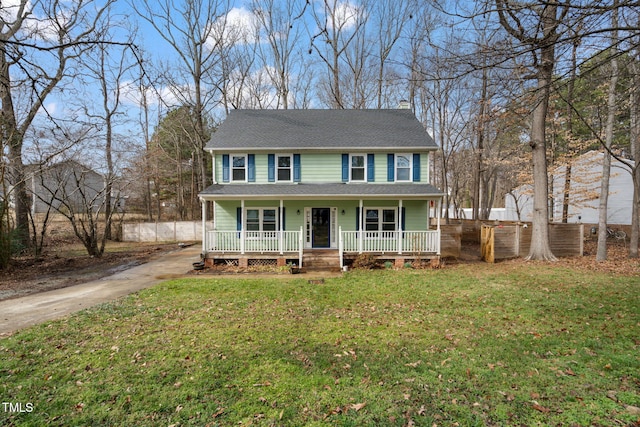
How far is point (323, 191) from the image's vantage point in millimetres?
12531

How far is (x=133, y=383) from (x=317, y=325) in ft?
10.1

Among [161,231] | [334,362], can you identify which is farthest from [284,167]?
[161,231]

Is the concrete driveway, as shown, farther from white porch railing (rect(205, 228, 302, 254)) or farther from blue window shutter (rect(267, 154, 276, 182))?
blue window shutter (rect(267, 154, 276, 182))

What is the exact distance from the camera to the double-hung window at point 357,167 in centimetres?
1366

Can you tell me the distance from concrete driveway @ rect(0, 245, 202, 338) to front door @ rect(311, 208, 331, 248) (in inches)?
218

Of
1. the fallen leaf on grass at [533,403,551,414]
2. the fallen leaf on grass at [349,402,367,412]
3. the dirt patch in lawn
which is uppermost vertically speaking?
the dirt patch in lawn

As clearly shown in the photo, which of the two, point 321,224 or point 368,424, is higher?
point 321,224

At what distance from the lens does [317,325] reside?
5.76m

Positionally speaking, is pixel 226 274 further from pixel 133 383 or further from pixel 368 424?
pixel 368 424

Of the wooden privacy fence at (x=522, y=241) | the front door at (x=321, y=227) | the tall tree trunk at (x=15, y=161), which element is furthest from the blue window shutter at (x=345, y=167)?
the tall tree trunk at (x=15, y=161)

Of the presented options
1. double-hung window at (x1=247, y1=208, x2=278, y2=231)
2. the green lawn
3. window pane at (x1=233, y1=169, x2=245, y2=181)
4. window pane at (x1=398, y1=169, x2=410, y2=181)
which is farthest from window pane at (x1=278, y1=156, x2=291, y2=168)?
the green lawn

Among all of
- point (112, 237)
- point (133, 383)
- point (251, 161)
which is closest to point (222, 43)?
point (251, 161)

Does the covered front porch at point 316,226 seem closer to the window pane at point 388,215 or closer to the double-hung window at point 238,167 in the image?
the window pane at point 388,215

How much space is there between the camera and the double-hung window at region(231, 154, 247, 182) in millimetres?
13742
